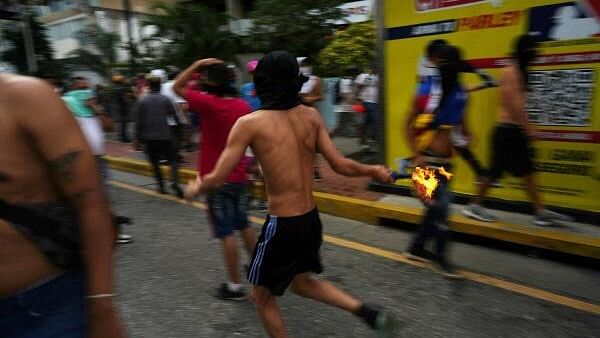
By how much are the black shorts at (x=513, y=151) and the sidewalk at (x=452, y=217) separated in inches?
21.6

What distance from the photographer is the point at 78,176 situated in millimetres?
1333

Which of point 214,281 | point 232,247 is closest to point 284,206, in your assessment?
point 232,247

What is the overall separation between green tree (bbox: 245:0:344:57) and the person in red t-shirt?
8912 mm

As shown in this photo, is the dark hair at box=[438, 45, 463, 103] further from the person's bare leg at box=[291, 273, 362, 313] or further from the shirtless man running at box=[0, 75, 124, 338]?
the shirtless man running at box=[0, 75, 124, 338]

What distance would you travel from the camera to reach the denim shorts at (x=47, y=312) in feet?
4.45

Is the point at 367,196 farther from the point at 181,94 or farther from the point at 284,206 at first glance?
the point at 284,206

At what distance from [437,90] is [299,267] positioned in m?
2.04

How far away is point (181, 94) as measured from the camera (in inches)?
134

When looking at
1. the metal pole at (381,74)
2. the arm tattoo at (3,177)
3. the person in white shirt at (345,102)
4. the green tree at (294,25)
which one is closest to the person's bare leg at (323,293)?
the arm tattoo at (3,177)

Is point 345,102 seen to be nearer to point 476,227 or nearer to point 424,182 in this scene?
point 476,227

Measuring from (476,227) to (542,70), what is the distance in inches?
65.8

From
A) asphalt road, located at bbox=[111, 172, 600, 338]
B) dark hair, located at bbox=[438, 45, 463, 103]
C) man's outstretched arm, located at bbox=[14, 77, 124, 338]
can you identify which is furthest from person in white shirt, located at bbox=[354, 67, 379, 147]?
man's outstretched arm, located at bbox=[14, 77, 124, 338]

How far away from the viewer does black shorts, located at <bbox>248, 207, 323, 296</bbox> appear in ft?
7.95

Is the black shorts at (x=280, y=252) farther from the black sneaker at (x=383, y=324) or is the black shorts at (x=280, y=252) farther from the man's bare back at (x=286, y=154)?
the black sneaker at (x=383, y=324)
